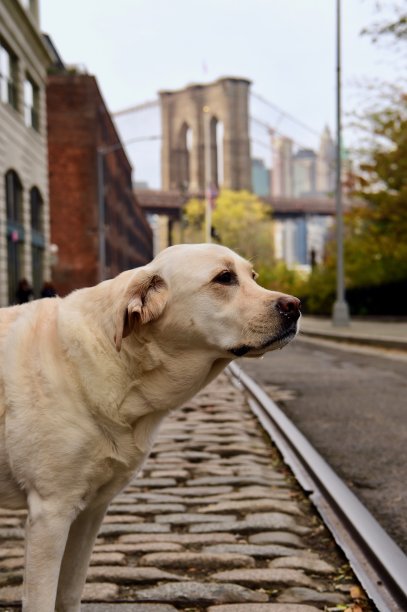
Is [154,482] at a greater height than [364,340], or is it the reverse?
[154,482]

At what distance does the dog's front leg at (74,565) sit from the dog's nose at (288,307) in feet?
3.02

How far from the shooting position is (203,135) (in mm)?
132875

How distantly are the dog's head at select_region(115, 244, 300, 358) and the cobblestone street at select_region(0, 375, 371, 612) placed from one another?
3.88ft

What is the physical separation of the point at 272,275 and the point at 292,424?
51.5 meters

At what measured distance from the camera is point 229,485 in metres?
5.46

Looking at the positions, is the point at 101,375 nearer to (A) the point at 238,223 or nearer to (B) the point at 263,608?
(B) the point at 263,608

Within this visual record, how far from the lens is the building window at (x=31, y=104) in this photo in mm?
31000

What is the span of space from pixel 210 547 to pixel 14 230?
2476 cm

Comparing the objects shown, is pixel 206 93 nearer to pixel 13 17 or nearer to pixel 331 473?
pixel 13 17

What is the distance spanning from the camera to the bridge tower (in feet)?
421

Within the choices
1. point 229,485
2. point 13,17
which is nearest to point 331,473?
point 229,485

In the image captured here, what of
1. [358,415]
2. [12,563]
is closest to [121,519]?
[12,563]

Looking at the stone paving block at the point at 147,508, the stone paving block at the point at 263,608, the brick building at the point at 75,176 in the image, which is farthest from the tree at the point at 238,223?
the stone paving block at the point at 263,608

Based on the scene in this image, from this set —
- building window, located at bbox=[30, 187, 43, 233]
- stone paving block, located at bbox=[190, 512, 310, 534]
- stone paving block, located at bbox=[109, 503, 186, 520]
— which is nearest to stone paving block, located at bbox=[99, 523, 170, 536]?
stone paving block, located at bbox=[190, 512, 310, 534]
